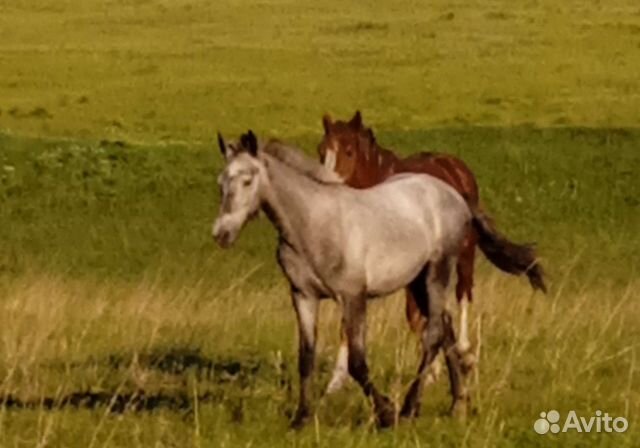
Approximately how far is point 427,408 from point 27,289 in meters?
5.67

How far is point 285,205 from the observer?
8.35m

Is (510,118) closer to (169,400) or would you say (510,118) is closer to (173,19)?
(173,19)

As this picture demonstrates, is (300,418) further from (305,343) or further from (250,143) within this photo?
(250,143)

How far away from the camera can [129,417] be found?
28.7ft

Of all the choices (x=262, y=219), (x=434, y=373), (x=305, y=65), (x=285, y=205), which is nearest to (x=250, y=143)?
(x=285, y=205)

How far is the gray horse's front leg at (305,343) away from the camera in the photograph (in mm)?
8430

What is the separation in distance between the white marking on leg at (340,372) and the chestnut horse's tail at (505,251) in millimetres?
914

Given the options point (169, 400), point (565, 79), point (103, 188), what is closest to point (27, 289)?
point (169, 400)

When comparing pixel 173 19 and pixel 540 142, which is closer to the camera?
pixel 540 142

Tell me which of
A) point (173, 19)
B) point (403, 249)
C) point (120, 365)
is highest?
point (403, 249)

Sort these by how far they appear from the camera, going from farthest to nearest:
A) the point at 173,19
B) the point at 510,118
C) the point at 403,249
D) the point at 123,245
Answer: the point at 173,19
the point at 510,118
the point at 123,245
the point at 403,249

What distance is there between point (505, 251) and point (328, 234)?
67.0 inches

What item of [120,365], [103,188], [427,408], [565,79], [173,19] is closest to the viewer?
[427,408]

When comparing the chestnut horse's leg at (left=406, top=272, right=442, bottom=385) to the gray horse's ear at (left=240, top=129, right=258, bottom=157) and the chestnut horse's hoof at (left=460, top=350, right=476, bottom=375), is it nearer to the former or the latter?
the chestnut horse's hoof at (left=460, top=350, right=476, bottom=375)
